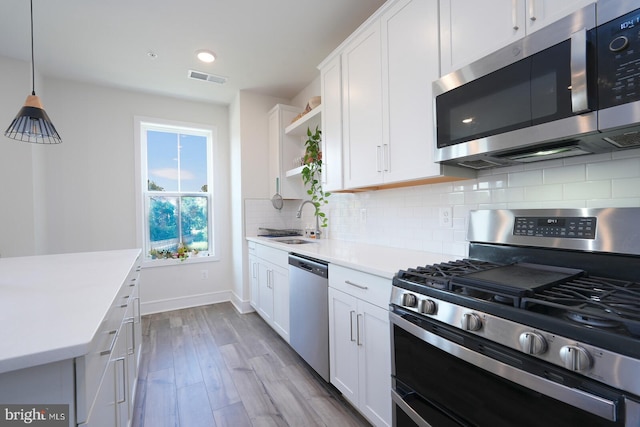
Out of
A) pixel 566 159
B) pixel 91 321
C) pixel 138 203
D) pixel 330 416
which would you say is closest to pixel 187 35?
pixel 138 203

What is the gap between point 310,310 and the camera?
2.12 metres

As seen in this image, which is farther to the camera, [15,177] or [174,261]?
[174,261]

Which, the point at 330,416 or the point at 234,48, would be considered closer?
the point at 330,416

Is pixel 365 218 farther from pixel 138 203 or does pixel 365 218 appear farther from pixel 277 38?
pixel 138 203

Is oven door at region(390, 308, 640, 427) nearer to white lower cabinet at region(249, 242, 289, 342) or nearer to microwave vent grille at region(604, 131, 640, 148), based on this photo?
microwave vent grille at region(604, 131, 640, 148)

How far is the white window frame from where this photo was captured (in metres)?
3.61

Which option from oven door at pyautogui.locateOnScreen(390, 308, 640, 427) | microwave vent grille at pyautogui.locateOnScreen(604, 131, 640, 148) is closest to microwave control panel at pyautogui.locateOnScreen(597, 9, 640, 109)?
microwave vent grille at pyautogui.locateOnScreen(604, 131, 640, 148)

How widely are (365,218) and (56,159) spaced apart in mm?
3476

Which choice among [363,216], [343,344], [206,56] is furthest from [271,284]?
[206,56]

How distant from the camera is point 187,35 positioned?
2490 millimetres

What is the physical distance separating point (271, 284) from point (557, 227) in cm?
233

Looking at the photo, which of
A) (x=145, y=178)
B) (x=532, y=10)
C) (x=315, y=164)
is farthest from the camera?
(x=145, y=178)

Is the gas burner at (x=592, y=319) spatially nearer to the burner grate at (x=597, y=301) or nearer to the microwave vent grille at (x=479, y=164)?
the burner grate at (x=597, y=301)

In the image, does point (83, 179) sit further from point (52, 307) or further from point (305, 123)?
point (52, 307)
